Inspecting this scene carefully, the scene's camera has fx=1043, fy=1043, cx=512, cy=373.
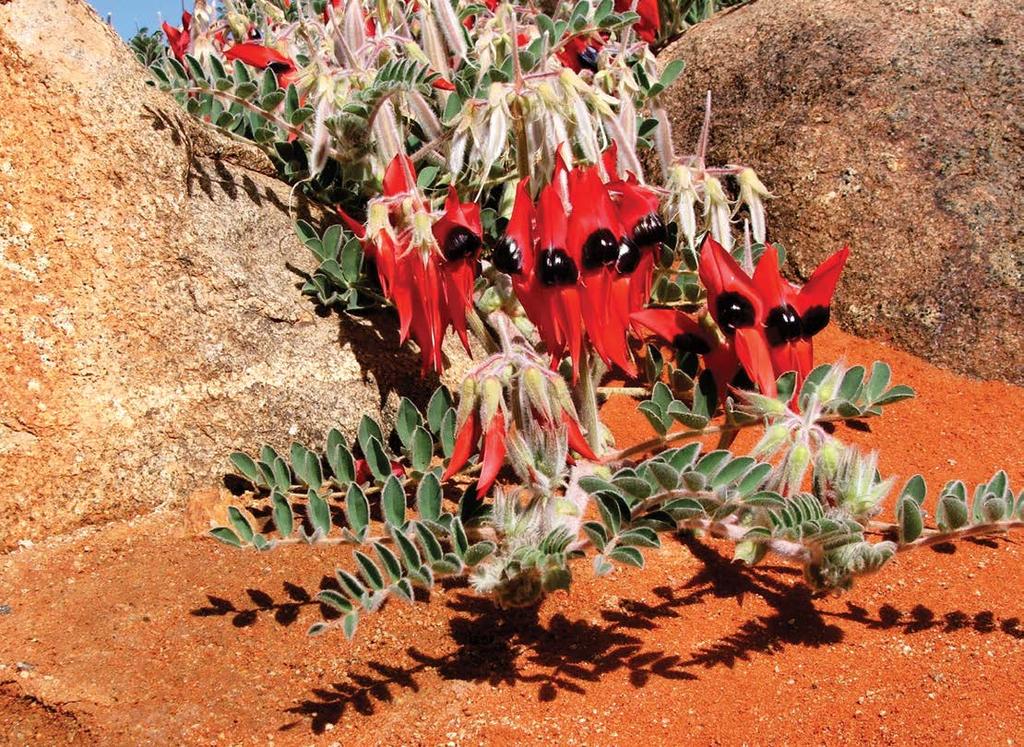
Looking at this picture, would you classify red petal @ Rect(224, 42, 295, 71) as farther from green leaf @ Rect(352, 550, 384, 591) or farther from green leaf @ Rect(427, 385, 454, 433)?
green leaf @ Rect(352, 550, 384, 591)

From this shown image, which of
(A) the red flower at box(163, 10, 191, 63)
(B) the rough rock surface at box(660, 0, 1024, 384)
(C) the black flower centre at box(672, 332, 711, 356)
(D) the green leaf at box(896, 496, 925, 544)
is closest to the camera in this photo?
(D) the green leaf at box(896, 496, 925, 544)

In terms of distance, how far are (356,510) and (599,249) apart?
A: 551 mm

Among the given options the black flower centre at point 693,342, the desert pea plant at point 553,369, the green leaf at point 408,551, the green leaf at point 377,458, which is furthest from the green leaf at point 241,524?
the black flower centre at point 693,342

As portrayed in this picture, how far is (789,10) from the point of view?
3.52 meters

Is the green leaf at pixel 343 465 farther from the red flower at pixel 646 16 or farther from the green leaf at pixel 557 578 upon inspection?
the red flower at pixel 646 16

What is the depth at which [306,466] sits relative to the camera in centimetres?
190

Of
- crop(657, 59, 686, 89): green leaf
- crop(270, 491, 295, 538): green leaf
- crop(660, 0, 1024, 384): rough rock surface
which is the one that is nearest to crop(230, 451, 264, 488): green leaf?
crop(270, 491, 295, 538): green leaf

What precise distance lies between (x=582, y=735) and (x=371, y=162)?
4.41 feet

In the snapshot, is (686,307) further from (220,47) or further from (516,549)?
(220,47)

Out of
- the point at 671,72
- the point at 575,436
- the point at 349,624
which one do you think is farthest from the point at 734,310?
the point at 671,72

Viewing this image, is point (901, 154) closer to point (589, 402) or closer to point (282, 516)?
point (589, 402)

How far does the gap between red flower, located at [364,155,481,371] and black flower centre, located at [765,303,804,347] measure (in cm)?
51

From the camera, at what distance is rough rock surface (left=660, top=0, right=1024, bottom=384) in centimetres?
278

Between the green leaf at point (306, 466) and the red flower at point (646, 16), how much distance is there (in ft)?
7.29
